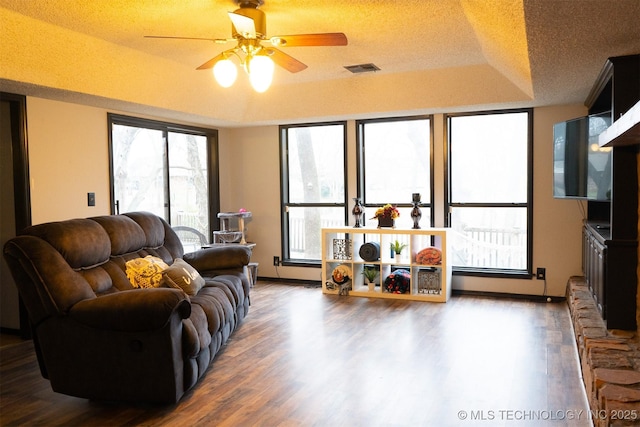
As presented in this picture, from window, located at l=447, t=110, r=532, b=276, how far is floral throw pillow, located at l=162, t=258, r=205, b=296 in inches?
131

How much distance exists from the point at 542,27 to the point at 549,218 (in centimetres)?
324

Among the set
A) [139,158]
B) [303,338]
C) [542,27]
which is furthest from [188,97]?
[542,27]

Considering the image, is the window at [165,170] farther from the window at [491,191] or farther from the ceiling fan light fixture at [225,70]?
the window at [491,191]

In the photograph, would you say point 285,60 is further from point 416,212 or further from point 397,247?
point 397,247

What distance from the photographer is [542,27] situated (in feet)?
9.21

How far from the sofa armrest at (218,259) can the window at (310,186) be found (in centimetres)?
224

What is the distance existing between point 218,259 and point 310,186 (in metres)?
2.49

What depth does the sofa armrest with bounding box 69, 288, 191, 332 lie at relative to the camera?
2.78 m

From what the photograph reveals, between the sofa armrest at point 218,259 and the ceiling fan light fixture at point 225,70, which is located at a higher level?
the ceiling fan light fixture at point 225,70

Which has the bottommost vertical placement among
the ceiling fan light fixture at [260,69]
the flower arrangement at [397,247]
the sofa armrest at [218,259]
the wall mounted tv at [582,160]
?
the flower arrangement at [397,247]

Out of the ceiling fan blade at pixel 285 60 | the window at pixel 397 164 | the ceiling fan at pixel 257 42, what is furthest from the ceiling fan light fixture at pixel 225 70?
the window at pixel 397 164

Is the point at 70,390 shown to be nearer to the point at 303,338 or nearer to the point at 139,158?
the point at 303,338

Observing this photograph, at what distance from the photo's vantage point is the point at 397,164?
20.7 ft

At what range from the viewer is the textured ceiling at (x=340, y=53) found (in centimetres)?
308
